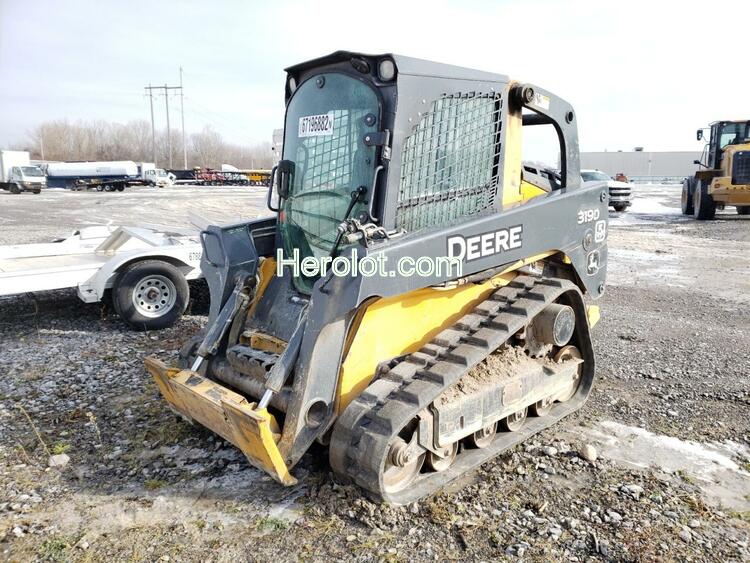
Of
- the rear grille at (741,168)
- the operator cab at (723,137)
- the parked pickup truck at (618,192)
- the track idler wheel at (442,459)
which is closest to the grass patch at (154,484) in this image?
the track idler wheel at (442,459)

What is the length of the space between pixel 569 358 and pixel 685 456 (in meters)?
1.00

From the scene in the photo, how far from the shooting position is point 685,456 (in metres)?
4.00

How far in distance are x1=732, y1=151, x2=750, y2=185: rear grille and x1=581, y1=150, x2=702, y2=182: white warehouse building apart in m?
51.6

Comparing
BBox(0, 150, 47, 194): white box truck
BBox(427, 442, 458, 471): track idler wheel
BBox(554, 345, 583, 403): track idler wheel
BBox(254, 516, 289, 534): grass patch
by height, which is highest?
BBox(0, 150, 47, 194): white box truck

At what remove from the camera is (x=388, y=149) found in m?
3.38

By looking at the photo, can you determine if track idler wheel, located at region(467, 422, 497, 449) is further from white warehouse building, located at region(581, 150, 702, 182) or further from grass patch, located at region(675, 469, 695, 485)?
white warehouse building, located at region(581, 150, 702, 182)

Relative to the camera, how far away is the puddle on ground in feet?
11.8

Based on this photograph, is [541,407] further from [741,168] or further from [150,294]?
[741,168]

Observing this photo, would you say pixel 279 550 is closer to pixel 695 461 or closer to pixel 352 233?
pixel 352 233

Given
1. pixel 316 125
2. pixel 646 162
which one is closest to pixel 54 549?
pixel 316 125

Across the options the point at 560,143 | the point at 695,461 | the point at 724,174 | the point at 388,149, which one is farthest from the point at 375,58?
the point at 724,174

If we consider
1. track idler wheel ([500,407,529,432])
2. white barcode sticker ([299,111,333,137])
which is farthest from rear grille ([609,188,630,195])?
white barcode sticker ([299,111,333,137])

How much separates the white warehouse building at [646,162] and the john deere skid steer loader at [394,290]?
6781cm

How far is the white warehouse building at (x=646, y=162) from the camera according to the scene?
221 feet
